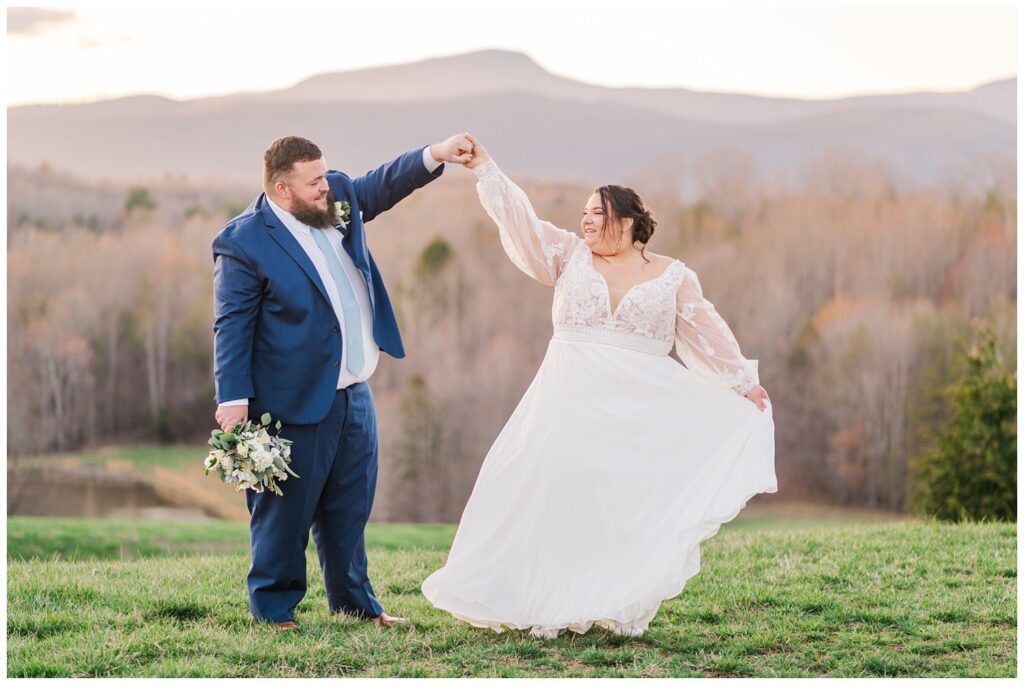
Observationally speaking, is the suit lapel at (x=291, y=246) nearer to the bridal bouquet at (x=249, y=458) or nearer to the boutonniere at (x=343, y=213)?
the boutonniere at (x=343, y=213)

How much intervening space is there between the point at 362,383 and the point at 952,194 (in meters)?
26.4

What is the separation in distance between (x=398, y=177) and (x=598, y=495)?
6.01ft

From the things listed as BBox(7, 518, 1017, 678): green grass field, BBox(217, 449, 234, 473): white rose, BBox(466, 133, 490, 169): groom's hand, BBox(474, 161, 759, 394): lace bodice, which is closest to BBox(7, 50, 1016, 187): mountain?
BBox(7, 518, 1017, 678): green grass field

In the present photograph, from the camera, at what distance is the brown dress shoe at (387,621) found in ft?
17.0

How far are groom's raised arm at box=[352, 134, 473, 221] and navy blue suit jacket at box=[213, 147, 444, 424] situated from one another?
54 centimetres

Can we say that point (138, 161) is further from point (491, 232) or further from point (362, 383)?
point (362, 383)

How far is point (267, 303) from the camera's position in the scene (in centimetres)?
502

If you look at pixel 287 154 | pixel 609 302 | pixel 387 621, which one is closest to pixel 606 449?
pixel 609 302

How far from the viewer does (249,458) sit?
15.7 feet

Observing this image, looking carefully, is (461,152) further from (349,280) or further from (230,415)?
(230,415)

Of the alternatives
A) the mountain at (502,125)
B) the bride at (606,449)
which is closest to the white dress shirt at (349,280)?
the bride at (606,449)

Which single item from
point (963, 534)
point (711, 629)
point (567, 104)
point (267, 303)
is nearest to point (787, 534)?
point (963, 534)

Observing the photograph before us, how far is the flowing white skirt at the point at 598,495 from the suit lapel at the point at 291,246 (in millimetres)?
1089

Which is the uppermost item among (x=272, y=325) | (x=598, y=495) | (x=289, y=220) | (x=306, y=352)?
(x=289, y=220)
